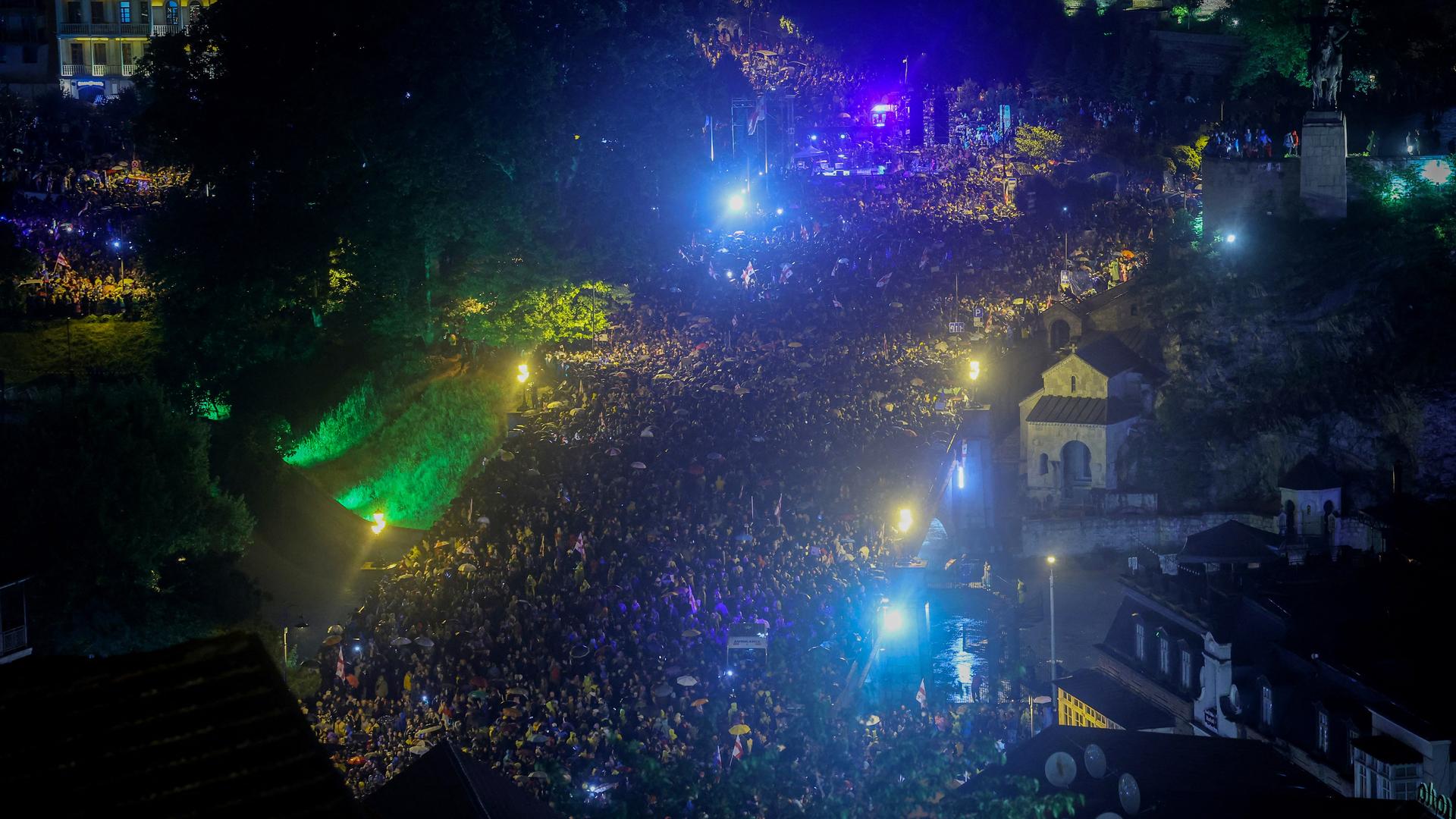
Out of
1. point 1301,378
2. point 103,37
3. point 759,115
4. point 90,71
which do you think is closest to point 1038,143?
point 759,115

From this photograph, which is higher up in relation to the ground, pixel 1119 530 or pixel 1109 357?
pixel 1109 357

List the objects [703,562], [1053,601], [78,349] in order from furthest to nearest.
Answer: [78,349] → [1053,601] → [703,562]

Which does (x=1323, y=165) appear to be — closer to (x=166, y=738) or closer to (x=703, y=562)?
(x=703, y=562)

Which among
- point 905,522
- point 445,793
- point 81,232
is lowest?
point 445,793

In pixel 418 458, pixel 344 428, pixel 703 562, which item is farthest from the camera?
pixel 344 428

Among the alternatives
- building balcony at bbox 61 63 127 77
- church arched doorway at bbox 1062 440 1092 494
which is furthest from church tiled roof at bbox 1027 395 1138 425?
building balcony at bbox 61 63 127 77

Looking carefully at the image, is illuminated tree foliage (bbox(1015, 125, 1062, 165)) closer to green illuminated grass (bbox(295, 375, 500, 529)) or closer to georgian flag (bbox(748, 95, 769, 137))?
georgian flag (bbox(748, 95, 769, 137))

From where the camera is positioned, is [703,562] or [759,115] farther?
[759,115]

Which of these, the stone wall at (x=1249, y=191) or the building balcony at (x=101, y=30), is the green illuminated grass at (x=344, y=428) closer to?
the stone wall at (x=1249, y=191)
